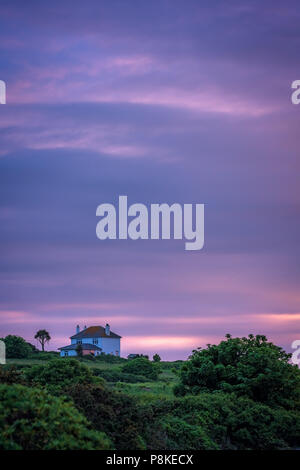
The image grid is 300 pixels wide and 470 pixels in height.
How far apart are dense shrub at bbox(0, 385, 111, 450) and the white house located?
112307 millimetres

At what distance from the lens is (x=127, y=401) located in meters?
22.2

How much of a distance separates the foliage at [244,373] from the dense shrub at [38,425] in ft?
60.4

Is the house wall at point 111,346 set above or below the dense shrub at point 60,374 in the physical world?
above

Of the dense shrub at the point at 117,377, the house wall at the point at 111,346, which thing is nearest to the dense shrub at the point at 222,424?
the dense shrub at the point at 117,377

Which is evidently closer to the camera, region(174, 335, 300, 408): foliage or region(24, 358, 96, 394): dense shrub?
region(24, 358, 96, 394): dense shrub

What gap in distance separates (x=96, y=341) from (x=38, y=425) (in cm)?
11821

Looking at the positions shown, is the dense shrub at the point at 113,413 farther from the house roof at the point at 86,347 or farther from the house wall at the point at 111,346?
the house wall at the point at 111,346

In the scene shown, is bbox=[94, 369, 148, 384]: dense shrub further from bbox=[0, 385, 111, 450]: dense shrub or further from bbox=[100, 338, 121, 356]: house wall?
bbox=[100, 338, 121, 356]: house wall

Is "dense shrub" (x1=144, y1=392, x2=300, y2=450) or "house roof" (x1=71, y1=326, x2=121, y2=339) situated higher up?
"house roof" (x1=71, y1=326, x2=121, y2=339)

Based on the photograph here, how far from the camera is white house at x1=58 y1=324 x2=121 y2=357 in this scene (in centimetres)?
13000

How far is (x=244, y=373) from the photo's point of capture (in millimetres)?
35500

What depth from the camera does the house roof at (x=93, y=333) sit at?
133800 mm

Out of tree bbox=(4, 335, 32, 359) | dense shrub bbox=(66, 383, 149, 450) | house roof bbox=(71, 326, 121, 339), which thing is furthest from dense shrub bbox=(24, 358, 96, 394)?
house roof bbox=(71, 326, 121, 339)
